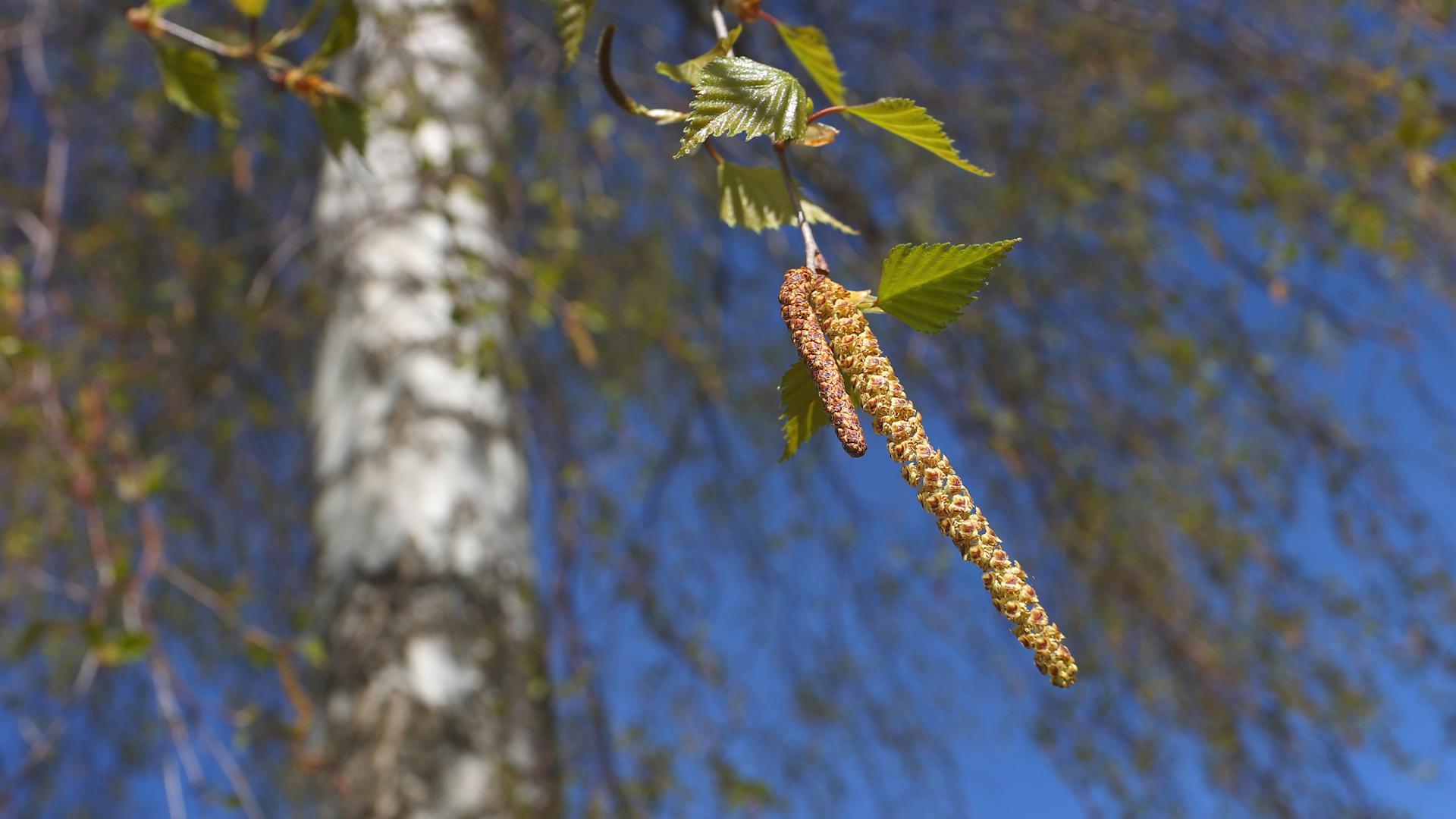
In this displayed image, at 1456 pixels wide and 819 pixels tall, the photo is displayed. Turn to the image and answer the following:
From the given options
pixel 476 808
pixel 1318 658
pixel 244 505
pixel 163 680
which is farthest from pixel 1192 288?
pixel 244 505

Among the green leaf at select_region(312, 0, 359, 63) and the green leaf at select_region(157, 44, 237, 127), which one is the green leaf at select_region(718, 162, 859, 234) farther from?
the green leaf at select_region(157, 44, 237, 127)

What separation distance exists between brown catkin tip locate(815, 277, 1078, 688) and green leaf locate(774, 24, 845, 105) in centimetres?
20

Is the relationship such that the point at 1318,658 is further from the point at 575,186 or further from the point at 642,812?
the point at 575,186

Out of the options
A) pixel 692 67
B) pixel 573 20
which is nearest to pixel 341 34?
pixel 573 20

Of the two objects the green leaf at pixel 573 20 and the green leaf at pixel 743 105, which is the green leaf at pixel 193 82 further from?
the green leaf at pixel 743 105

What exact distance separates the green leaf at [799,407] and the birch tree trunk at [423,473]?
3.92 feet

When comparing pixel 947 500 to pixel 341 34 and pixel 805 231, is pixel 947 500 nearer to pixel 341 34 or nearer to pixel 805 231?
pixel 805 231

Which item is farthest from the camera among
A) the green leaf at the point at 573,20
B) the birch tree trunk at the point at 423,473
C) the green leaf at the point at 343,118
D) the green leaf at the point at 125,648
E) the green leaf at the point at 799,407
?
the birch tree trunk at the point at 423,473

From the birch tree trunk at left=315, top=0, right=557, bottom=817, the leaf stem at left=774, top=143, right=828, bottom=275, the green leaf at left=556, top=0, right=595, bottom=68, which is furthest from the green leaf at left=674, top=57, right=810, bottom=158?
the birch tree trunk at left=315, top=0, right=557, bottom=817

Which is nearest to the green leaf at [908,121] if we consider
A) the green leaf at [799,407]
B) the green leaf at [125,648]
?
the green leaf at [799,407]

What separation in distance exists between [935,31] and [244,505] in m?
2.88

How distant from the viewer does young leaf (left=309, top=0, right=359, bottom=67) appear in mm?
828

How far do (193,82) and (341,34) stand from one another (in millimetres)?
149

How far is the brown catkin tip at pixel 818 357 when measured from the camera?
1.48ft
